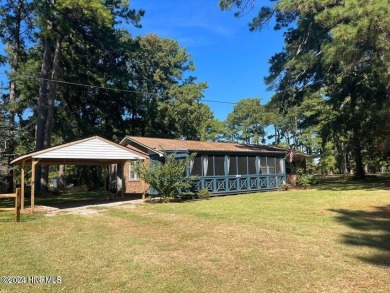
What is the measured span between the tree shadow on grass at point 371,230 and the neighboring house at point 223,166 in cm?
872

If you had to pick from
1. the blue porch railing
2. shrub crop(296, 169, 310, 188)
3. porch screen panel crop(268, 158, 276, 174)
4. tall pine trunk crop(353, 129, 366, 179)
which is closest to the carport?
the blue porch railing

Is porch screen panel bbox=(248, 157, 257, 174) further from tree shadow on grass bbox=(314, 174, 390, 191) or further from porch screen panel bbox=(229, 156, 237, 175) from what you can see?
tree shadow on grass bbox=(314, 174, 390, 191)

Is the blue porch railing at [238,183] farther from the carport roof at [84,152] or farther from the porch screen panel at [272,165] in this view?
the carport roof at [84,152]

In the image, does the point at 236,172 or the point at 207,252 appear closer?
the point at 207,252

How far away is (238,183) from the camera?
2064cm

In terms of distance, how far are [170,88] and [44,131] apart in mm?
16866

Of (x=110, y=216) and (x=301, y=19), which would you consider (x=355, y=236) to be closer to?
(x=110, y=216)

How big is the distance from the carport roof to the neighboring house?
4.54 ft

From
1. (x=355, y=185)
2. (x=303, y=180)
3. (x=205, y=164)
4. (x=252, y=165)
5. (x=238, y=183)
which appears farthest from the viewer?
(x=303, y=180)

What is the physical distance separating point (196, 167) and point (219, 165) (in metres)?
1.66

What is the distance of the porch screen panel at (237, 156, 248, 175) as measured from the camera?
21.0 m

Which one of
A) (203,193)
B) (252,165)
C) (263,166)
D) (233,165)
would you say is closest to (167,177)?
(203,193)

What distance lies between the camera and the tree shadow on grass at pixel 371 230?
6.00 metres

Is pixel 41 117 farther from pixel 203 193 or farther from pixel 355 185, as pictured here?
pixel 355 185
